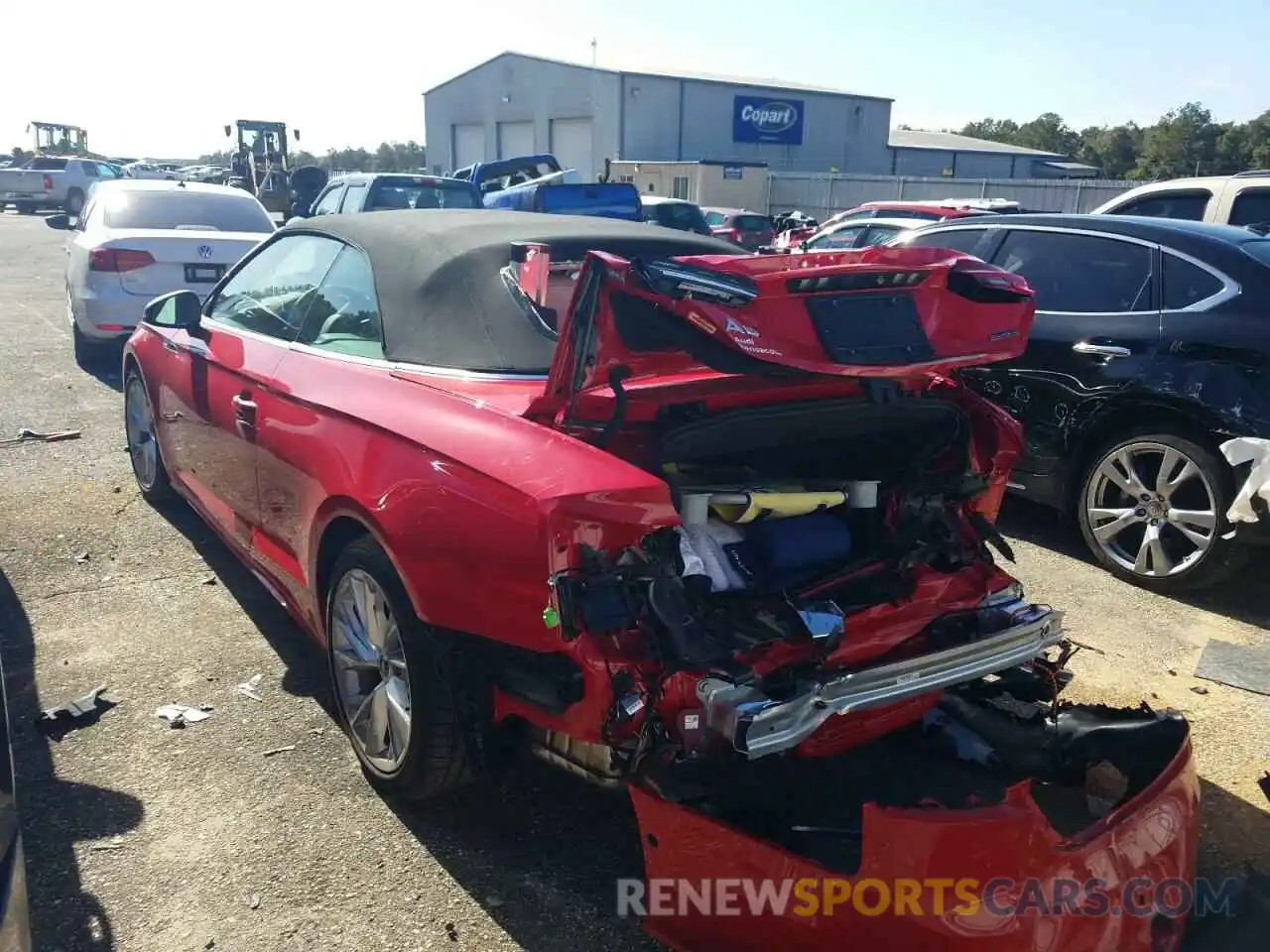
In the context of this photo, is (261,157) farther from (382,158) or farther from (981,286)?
(382,158)

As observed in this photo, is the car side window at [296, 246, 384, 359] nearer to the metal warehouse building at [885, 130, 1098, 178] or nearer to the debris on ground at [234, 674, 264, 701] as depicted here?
the debris on ground at [234, 674, 264, 701]

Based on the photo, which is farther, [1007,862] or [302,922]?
[302,922]

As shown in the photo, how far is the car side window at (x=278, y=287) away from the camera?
3.75 meters

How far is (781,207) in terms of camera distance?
32750mm

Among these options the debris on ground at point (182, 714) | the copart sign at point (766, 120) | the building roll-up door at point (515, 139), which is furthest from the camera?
the building roll-up door at point (515, 139)

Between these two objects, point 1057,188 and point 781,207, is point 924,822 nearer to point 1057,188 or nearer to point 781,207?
point 1057,188

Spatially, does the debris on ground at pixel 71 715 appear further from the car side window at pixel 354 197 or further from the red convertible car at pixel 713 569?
the car side window at pixel 354 197

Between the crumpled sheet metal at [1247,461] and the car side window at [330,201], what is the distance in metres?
11.1

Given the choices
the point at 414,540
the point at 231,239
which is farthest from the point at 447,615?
the point at 231,239


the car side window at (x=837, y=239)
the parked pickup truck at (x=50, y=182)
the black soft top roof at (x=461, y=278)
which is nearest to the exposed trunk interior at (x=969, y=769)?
the black soft top roof at (x=461, y=278)

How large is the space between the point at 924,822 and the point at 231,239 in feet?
25.8

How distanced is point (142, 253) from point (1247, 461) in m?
7.80

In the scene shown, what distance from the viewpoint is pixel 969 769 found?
3086mm

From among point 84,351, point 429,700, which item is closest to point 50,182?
point 84,351
